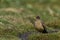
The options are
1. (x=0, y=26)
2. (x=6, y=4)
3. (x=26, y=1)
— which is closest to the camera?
(x=0, y=26)

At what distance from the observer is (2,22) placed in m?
15.6

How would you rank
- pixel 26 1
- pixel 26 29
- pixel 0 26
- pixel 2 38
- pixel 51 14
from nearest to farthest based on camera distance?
pixel 2 38 → pixel 0 26 → pixel 26 29 → pixel 51 14 → pixel 26 1

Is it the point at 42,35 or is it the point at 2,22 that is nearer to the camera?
the point at 42,35

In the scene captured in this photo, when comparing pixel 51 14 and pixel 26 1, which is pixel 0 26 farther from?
pixel 26 1

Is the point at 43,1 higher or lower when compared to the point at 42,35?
higher

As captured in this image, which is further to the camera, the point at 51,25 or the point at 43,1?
the point at 43,1

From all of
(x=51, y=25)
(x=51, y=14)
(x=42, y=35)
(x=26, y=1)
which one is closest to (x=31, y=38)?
(x=42, y=35)

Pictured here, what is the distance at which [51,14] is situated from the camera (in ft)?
81.5

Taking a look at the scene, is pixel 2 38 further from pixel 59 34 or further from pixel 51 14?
pixel 51 14

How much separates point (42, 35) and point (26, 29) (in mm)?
2368

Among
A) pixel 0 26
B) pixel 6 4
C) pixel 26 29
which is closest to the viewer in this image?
pixel 0 26

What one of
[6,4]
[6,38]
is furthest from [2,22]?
[6,4]

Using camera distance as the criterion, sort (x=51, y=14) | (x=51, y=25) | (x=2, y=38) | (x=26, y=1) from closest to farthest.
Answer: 1. (x=2, y=38)
2. (x=51, y=25)
3. (x=51, y=14)
4. (x=26, y=1)

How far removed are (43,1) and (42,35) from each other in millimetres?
23010
